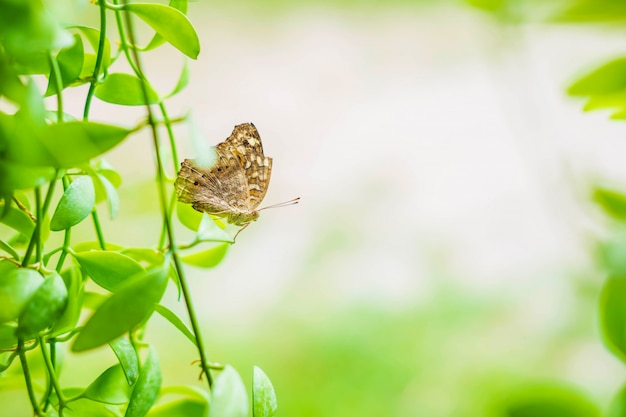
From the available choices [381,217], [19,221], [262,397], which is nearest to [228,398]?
[262,397]

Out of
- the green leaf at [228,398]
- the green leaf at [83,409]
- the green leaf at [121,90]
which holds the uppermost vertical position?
the green leaf at [121,90]

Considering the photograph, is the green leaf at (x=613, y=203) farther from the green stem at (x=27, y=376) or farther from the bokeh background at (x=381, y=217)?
the bokeh background at (x=381, y=217)

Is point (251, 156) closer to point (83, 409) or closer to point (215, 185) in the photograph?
point (215, 185)

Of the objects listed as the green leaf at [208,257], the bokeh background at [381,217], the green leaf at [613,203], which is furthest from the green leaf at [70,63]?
the bokeh background at [381,217]

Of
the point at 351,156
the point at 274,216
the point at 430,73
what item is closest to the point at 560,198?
the point at 274,216

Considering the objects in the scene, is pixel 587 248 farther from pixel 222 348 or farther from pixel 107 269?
pixel 222 348

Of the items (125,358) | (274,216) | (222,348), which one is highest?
(125,358)
